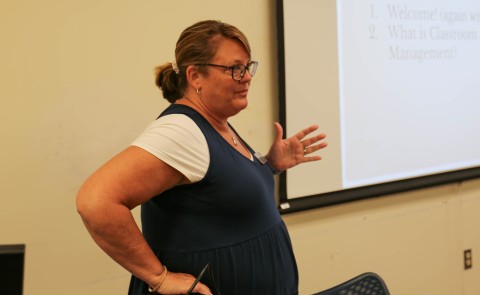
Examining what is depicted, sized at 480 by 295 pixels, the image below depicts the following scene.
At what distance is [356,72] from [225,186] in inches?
52.5

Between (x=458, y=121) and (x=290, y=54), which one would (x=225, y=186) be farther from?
A: (x=458, y=121)

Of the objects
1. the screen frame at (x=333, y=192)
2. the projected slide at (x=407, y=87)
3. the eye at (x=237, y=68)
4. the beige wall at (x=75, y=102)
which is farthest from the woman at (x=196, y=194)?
the projected slide at (x=407, y=87)

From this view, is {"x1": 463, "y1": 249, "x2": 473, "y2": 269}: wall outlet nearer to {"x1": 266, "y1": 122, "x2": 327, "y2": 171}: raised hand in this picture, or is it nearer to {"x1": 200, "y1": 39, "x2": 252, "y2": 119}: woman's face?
{"x1": 266, "y1": 122, "x2": 327, "y2": 171}: raised hand

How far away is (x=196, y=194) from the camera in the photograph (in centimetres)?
110

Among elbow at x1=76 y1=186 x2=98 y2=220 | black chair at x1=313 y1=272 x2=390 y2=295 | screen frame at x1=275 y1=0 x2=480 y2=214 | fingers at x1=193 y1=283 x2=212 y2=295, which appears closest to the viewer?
elbow at x1=76 y1=186 x2=98 y2=220

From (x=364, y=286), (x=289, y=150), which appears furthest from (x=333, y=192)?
(x=364, y=286)

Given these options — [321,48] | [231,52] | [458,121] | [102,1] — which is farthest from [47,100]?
[458,121]

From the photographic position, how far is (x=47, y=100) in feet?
5.20

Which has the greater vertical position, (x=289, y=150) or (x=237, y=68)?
(x=237, y=68)

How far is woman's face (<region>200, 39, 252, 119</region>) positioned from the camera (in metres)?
1.17

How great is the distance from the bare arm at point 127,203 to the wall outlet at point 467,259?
→ 2208 mm

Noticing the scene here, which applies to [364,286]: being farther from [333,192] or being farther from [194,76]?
[333,192]

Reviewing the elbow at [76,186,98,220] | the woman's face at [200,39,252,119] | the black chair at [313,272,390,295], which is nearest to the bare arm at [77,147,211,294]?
the elbow at [76,186,98,220]

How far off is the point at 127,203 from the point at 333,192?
138cm
